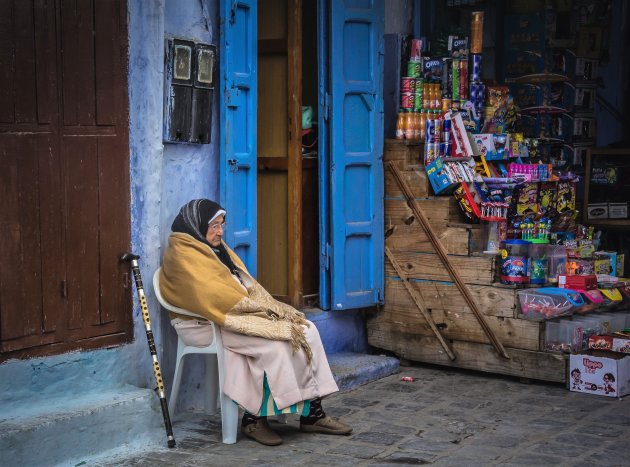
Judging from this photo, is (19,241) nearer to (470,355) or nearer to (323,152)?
(323,152)

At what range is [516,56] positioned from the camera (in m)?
9.50

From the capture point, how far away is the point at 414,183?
762 centimetres

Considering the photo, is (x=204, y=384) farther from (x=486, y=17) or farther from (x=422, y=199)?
(x=486, y=17)

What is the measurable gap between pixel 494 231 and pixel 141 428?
3045mm

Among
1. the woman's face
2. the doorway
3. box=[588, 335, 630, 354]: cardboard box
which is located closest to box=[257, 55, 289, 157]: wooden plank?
the doorway

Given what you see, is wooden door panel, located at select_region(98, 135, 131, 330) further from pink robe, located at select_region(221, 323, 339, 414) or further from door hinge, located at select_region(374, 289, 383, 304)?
A: door hinge, located at select_region(374, 289, 383, 304)

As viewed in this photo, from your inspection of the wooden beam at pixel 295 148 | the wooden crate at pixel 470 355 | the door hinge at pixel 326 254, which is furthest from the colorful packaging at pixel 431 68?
the wooden crate at pixel 470 355

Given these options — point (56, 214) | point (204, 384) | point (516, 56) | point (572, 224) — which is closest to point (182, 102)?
point (56, 214)

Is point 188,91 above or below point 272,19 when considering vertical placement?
below

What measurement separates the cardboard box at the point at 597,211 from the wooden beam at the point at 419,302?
2509mm

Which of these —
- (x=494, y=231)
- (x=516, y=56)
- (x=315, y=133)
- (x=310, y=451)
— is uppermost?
(x=516, y=56)

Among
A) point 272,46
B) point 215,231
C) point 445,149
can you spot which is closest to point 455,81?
point 445,149

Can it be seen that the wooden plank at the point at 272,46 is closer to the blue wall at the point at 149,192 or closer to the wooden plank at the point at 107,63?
the blue wall at the point at 149,192

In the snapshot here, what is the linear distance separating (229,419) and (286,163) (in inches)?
92.6
